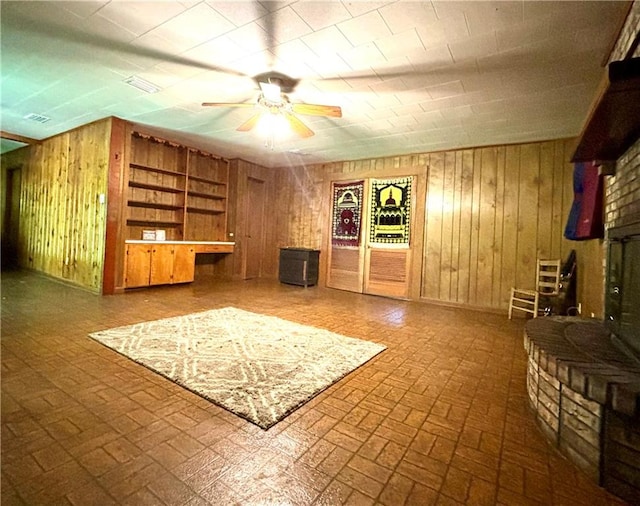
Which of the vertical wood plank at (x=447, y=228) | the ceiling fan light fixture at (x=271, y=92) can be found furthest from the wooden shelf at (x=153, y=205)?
the vertical wood plank at (x=447, y=228)

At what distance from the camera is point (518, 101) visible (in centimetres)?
319

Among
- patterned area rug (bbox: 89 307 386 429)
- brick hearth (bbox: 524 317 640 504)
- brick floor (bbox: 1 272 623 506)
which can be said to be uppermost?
brick hearth (bbox: 524 317 640 504)

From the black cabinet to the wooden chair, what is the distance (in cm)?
354

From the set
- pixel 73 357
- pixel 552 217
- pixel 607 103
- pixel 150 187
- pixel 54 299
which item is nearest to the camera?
pixel 607 103

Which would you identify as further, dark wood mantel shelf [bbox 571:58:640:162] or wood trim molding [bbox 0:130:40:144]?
wood trim molding [bbox 0:130:40:144]

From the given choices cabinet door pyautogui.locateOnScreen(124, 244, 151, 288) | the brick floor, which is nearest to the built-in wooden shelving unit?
cabinet door pyautogui.locateOnScreen(124, 244, 151, 288)

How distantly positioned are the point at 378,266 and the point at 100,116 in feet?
16.7

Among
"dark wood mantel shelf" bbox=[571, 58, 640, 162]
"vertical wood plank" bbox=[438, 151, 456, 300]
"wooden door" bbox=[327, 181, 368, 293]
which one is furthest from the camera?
"wooden door" bbox=[327, 181, 368, 293]

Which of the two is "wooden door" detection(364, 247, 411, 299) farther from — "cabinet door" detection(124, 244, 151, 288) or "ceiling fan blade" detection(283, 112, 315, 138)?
"cabinet door" detection(124, 244, 151, 288)

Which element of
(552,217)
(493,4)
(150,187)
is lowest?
(552,217)

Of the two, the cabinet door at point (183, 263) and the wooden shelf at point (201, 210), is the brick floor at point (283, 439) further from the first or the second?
the wooden shelf at point (201, 210)

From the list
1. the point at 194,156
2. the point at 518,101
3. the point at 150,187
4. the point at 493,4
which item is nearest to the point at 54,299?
the point at 150,187

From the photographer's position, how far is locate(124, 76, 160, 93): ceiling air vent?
3146 mm

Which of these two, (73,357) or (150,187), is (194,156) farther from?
(73,357)
